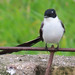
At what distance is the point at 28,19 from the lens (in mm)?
5582

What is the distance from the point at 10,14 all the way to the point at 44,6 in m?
0.43

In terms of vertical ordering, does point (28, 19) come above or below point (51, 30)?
below

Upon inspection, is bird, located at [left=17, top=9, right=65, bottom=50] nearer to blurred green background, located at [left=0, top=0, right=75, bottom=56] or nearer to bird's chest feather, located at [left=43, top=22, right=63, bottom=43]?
bird's chest feather, located at [left=43, top=22, right=63, bottom=43]

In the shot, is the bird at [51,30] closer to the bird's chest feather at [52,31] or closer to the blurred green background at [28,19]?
the bird's chest feather at [52,31]

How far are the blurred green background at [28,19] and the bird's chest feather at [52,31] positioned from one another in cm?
139

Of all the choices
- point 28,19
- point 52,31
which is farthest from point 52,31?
point 28,19

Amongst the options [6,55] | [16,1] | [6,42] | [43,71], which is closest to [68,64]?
[43,71]

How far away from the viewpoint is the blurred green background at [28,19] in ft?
17.1

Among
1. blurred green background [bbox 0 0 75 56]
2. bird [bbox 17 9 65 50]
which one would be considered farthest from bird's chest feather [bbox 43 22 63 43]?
blurred green background [bbox 0 0 75 56]

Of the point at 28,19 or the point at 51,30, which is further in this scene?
the point at 28,19

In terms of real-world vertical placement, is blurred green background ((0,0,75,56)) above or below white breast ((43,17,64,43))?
below

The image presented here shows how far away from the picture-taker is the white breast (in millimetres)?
3490

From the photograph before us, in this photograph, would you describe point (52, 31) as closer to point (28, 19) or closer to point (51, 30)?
point (51, 30)

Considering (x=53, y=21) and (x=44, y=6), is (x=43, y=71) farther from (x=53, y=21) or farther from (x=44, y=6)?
(x=44, y=6)
